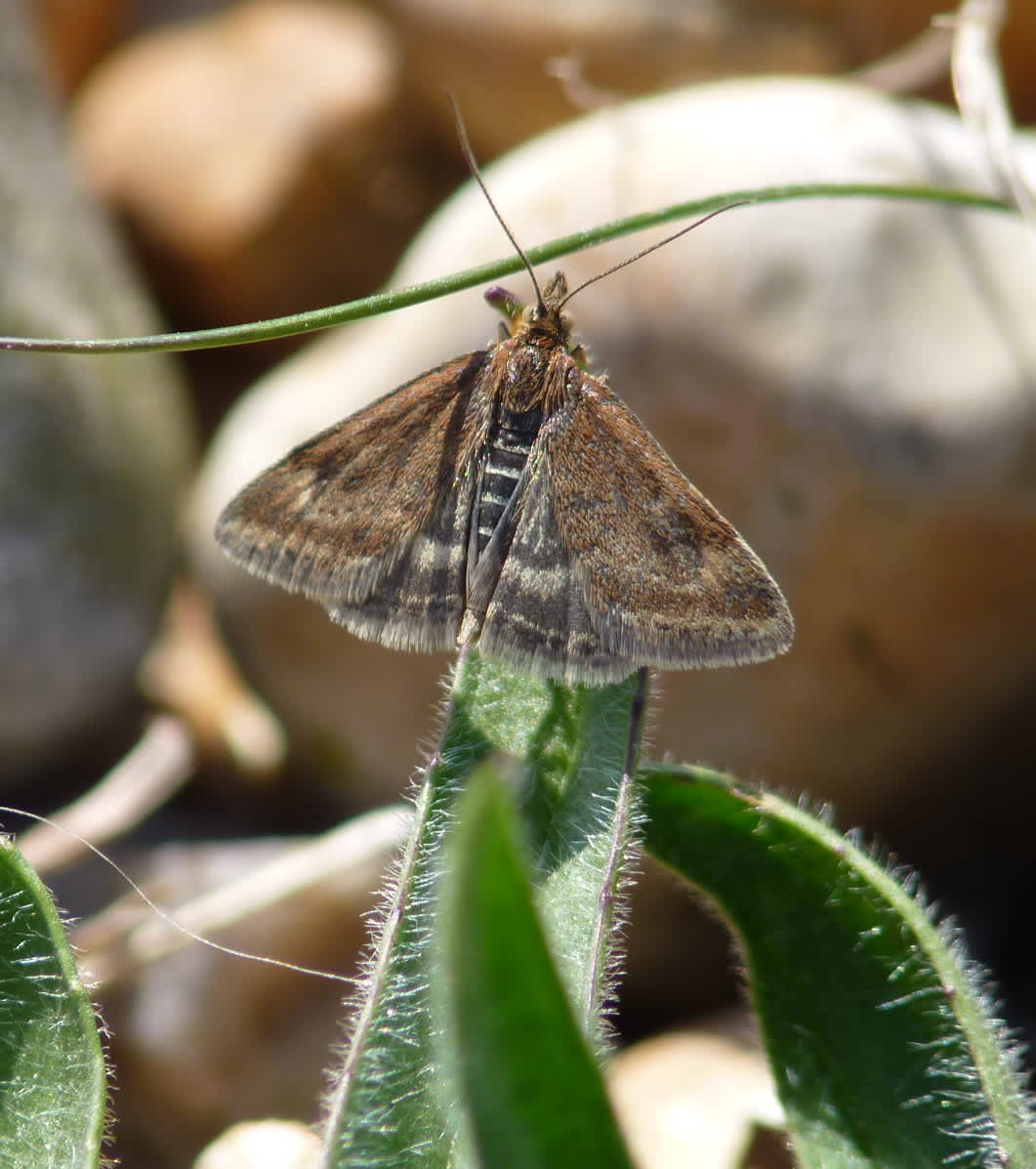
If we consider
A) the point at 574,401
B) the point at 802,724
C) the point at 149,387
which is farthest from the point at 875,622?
the point at 149,387

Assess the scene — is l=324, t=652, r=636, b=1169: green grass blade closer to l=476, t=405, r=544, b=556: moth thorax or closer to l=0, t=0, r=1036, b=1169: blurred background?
l=476, t=405, r=544, b=556: moth thorax

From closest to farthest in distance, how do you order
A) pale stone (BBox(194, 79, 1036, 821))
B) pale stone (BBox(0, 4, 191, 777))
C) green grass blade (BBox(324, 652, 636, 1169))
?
green grass blade (BBox(324, 652, 636, 1169)) < pale stone (BBox(194, 79, 1036, 821)) < pale stone (BBox(0, 4, 191, 777))

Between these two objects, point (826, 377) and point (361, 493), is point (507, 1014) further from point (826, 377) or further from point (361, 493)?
point (826, 377)

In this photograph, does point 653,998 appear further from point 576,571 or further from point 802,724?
point 576,571

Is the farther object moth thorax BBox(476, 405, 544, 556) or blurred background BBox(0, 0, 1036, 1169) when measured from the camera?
blurred background BBox(0, 0, 1036, 1169)

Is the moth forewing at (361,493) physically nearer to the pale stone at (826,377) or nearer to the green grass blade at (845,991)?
the green grass blade at (845,991)

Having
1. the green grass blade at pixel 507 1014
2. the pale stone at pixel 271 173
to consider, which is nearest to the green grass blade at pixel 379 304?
the green grass blade at pixel 507 1014

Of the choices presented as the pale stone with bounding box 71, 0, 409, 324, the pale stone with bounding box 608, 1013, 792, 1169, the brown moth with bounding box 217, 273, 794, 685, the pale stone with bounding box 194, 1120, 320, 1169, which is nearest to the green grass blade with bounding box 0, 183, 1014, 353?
the brown moth with bounding box 217, 273, 794, 685
